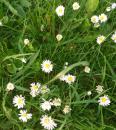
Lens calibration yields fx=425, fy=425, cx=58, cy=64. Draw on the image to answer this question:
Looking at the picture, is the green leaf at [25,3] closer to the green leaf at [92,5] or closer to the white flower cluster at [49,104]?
the green leaf at [92,5]

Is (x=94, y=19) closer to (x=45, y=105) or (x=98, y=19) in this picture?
(x=98, y=19)

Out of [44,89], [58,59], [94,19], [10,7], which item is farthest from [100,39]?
[10,7]

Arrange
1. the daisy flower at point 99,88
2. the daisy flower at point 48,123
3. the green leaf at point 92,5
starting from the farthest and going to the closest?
the green leaf at point 92,5
the daisy flower at point 99,88
the daisy flower at point 48,123

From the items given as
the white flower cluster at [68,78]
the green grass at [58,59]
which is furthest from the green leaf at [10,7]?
the white flower cluster at [68,78]

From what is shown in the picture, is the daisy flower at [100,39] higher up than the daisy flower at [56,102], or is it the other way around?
the daisy flower at [100,39]

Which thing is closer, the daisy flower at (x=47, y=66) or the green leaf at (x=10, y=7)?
the daisy flower at (x=47, y=66)

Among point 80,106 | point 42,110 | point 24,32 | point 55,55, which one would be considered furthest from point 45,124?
point 24,32
